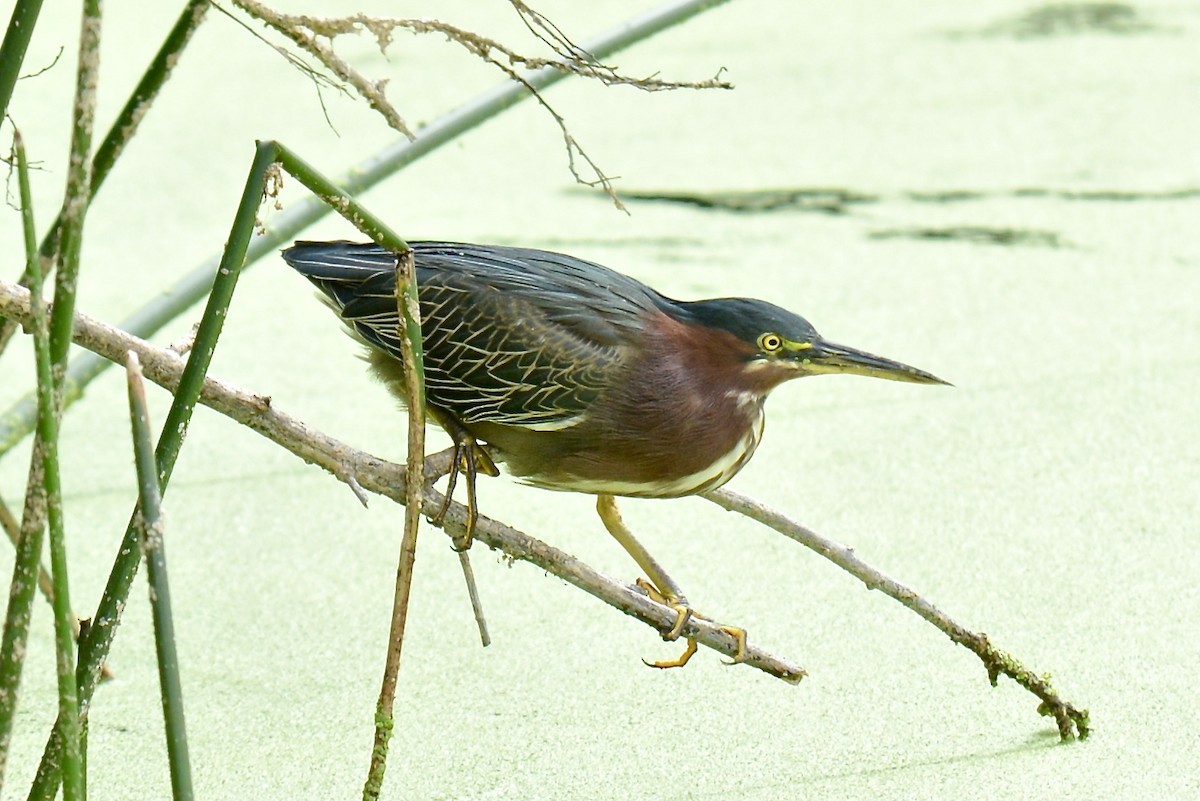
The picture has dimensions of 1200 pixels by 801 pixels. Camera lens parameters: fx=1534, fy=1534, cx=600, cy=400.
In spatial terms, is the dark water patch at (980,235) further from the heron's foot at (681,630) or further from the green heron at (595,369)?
the green heron at (595,369)

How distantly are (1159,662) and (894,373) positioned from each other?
0.58 metres

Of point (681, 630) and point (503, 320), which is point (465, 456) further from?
point (681, 630)

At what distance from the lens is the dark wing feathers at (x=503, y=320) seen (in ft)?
4.64

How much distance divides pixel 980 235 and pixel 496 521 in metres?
2.12

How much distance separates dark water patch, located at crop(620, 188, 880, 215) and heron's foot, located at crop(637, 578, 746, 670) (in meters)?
1.70

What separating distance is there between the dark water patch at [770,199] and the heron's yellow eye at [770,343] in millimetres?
1848

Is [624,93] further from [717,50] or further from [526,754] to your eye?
[526,754]

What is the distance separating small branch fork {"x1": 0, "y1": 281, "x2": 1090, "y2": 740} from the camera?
1.04m

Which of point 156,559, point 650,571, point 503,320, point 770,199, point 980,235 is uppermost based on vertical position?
point 770,199

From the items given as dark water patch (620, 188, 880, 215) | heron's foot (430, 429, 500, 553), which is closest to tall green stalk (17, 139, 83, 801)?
heron's foot (430, 429, 500, 553)

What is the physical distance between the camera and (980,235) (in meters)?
3.07

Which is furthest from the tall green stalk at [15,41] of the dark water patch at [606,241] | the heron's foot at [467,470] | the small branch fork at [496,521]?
the dark water patch at [606,241]

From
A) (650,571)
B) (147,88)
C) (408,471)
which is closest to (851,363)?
(650,571)

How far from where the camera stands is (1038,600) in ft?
6.02
